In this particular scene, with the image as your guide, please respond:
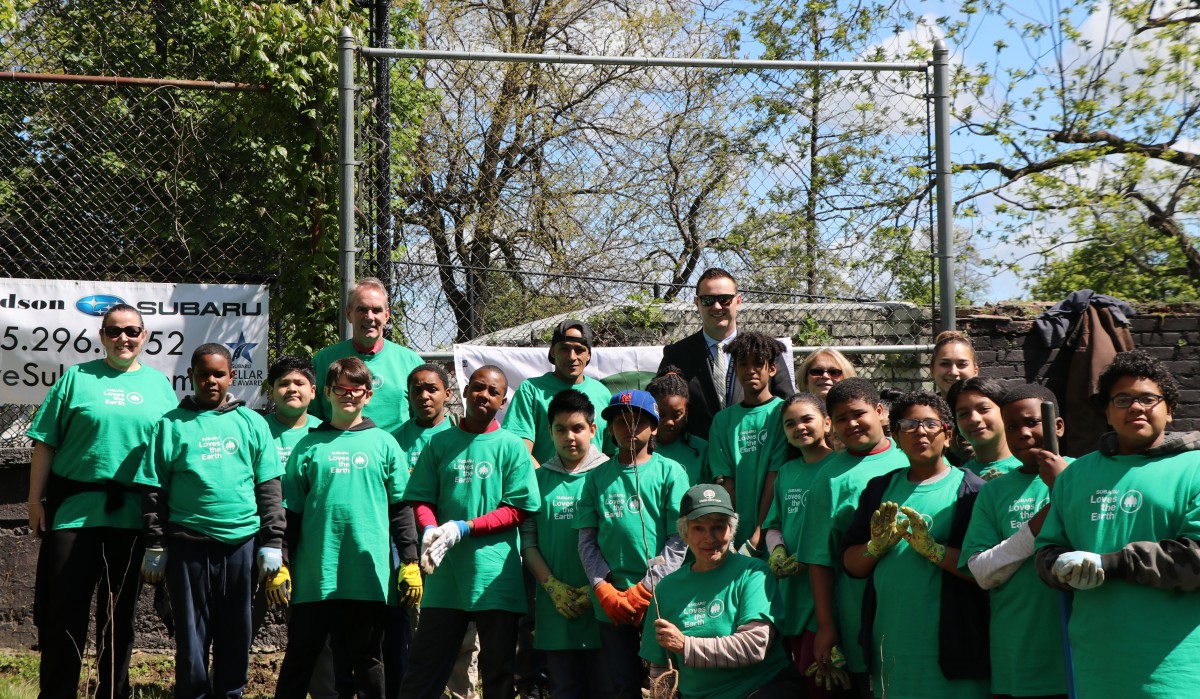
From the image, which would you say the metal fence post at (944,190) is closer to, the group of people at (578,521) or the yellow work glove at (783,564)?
the group of people at (578,521)

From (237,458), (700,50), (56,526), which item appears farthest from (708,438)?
(700,50)

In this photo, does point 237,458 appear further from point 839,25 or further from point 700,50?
point 700,50

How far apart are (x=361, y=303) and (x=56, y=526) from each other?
1.70m

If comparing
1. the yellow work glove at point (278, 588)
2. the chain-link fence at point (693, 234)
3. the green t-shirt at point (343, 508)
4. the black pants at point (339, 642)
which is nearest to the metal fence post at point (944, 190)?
the chain-link fence at point (693, 234)

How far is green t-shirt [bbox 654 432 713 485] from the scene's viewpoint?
5.10 m

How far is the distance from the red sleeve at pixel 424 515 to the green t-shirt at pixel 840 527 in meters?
1.62

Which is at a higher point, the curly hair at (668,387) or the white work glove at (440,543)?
the curly hair at (668,387)

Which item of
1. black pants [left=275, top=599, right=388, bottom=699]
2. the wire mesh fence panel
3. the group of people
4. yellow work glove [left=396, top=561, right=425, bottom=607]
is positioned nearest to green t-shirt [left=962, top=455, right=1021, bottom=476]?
the group of people

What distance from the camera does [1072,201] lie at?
1029cm

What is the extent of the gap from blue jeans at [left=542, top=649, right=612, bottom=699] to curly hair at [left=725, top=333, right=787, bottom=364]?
1.45 m

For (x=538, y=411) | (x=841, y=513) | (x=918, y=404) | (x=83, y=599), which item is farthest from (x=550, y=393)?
(x=83, y=599)

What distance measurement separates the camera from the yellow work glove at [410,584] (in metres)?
4.72

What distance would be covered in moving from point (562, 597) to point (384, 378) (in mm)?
1549

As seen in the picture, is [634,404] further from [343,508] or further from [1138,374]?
[1138,374]
